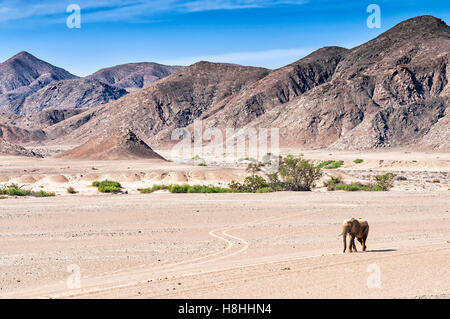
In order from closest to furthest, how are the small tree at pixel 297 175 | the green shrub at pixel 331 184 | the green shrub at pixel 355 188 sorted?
1. the green shrub at pixel 355 188
2. the small tree at pixel 297 175
3. the green shrub at pixel 331 184

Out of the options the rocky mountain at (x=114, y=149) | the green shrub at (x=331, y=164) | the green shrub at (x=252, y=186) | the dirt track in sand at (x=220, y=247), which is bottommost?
the dirt track in sand at (x=220, y=247)

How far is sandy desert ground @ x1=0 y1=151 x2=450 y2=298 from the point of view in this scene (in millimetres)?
9703

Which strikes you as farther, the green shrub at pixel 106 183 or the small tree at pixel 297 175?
the green shrub at pixel 106 183

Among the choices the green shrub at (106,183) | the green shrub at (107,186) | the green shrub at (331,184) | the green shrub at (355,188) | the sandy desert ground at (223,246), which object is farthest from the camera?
the green shrub at (106,183)

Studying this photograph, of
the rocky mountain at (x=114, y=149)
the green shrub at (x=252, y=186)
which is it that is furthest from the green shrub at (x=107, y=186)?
the rocky mountain at (x=114, y=149)

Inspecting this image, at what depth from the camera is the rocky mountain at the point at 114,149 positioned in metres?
54.0

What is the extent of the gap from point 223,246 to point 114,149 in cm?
4124

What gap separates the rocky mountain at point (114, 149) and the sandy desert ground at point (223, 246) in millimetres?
26918

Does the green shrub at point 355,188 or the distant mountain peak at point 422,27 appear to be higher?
the distant mountain peak at point 422,27

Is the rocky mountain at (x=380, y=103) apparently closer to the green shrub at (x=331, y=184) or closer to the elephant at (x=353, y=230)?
the green shrub at (x=331, y=184)

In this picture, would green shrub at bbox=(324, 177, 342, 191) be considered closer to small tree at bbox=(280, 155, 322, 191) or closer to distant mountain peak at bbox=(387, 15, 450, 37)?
small tree at bbox=(280, 155, 322, 191)

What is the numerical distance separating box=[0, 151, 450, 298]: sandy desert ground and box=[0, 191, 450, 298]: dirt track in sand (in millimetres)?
28
